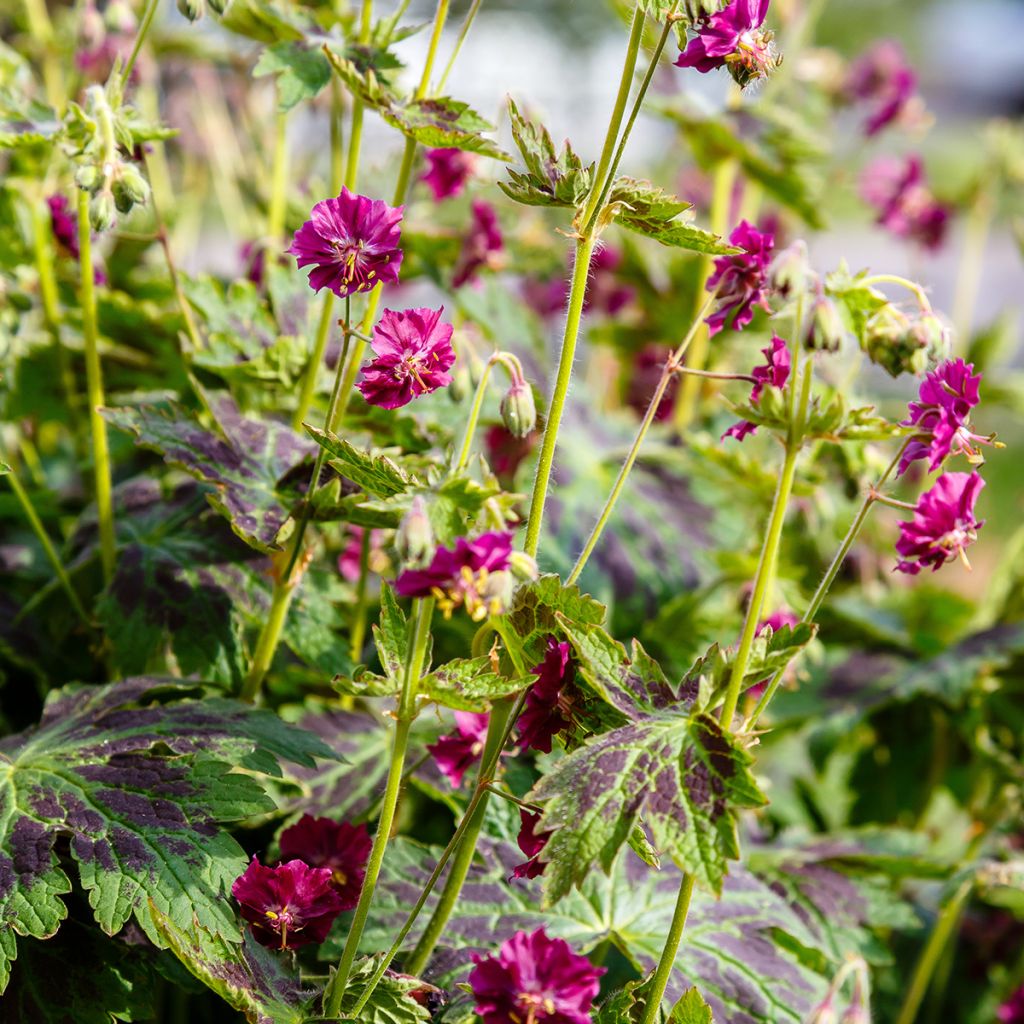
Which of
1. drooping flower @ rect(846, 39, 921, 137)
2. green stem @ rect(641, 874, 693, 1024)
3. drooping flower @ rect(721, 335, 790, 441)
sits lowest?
green stem @ rect(641, 874, 693, 1024)

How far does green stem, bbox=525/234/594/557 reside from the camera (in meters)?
1.16

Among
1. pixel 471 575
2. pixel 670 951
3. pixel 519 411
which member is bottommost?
pixel 670 951

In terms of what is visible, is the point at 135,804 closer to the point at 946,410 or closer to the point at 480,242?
the point at 946,410

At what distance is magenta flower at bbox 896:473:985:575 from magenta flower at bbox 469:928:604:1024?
1.67ft

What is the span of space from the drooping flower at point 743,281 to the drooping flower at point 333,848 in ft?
2.39

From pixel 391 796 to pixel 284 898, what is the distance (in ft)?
0.61

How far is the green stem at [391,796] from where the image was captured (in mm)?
1080

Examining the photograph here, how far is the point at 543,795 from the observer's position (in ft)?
3.46

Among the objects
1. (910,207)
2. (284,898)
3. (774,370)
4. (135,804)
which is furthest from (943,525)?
(910,207)

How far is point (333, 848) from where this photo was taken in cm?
142

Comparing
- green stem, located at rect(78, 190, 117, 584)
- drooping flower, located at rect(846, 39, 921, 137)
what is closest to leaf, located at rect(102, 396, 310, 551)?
green stem, located at rect(78, 190, 117, 584)

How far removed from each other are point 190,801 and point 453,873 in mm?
292

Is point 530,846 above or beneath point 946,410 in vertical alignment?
beneath

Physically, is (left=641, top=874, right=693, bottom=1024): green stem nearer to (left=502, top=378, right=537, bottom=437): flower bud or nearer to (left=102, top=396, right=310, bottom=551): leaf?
(left=502, top=378, right=537, bottom=437): flower bud
